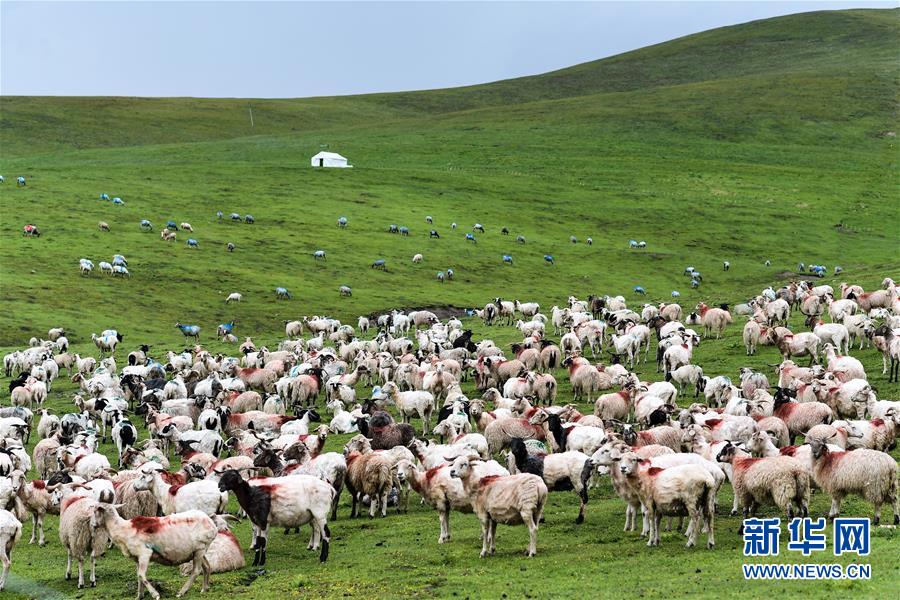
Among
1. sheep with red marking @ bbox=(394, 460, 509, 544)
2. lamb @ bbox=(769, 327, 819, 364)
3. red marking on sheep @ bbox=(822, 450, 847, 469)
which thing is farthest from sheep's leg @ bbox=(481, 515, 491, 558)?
lamb @ bbox=(769, 327, 819, 364)

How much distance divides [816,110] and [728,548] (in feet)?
445

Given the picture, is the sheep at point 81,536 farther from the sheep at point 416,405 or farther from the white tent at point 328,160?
the white tent at point 328,160

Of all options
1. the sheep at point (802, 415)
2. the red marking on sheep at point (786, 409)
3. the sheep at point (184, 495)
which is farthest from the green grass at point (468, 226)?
the red marking on sheep at point (786, 409)

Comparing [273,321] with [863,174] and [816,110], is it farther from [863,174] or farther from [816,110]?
[816,110]

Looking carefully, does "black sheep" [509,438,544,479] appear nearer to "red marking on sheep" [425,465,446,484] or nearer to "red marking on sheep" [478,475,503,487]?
"red marking on sheep" [425,465,446,484]

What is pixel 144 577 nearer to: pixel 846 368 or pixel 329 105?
pixel 846 368

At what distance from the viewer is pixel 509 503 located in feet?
55.2

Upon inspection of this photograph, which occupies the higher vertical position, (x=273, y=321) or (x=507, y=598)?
(x=273, y=321)

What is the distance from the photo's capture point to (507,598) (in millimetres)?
14305

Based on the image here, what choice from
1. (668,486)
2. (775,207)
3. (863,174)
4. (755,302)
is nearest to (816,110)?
(863,174)

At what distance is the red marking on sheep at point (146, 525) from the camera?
15570 millimetres

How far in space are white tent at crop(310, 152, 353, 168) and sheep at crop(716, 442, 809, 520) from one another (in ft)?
311

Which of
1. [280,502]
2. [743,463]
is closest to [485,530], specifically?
[280,502]

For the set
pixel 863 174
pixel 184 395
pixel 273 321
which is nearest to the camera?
pixel 184 395
